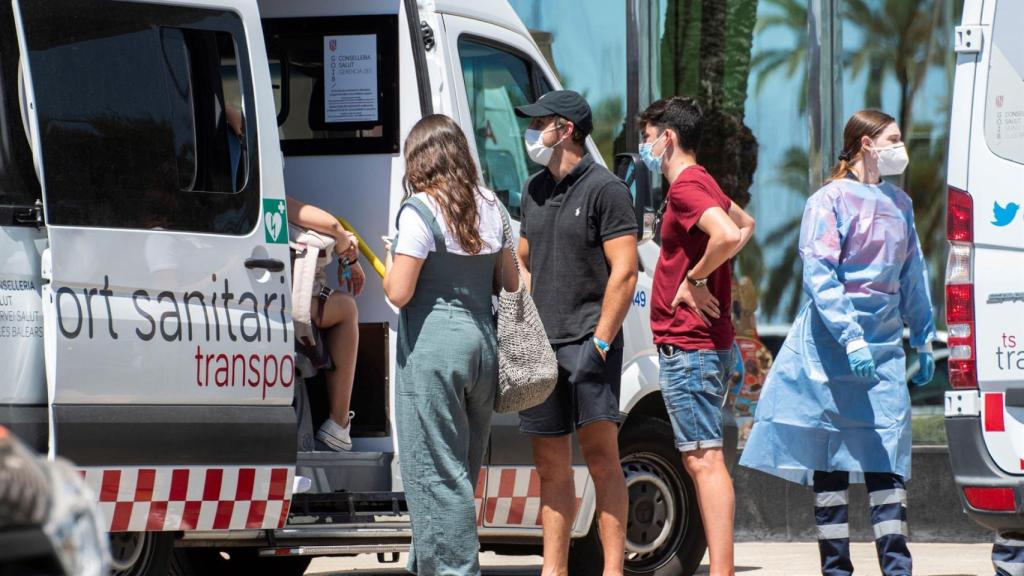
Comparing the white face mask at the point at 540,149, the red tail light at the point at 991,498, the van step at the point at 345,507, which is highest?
the white face mask at the point at 540,149

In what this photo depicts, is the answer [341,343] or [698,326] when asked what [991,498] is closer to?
[698,326]

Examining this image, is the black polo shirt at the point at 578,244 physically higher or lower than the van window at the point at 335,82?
lower

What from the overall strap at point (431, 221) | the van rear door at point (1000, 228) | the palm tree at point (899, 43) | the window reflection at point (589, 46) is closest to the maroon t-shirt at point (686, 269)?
the van rear door at point (1000, 228)

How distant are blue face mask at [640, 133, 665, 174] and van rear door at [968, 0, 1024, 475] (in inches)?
44.0

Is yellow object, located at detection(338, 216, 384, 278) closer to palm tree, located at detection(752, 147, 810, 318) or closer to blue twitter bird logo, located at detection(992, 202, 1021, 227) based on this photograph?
blue twitter bird logo, located at detection(992, 202, 1021, 227)

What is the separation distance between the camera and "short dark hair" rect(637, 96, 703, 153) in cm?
609

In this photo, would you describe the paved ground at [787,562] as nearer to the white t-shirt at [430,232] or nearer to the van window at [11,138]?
the white t-shirt at [430,232]

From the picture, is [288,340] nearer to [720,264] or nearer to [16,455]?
[720,264]

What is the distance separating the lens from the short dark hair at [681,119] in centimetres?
609

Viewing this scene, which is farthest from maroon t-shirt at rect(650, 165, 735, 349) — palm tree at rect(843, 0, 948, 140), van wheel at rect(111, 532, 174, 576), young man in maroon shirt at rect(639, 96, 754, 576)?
palm tree at rect(843, 0, 948, 140)

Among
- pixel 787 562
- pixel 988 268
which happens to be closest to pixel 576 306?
pixel 988 268

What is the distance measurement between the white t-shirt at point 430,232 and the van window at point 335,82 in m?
1.25

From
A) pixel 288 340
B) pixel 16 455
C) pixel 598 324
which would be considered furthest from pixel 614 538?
pixel 16 455

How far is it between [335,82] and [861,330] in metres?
2.29
